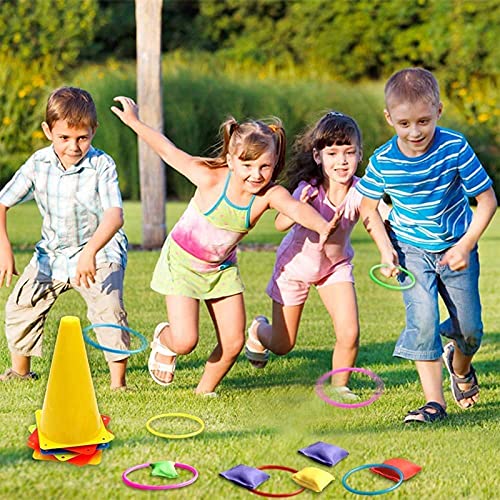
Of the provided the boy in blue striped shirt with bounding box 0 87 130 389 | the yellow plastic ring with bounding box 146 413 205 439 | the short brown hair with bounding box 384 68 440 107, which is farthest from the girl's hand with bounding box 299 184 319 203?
the yellow plastic ring with bounding box 146 413 205 439

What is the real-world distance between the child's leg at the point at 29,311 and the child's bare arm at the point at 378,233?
1.70m

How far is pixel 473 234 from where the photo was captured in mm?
4945

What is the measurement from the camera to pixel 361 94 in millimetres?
21547

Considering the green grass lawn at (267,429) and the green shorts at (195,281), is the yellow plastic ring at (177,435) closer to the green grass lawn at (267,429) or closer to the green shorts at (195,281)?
the green grass lawn at (267,429)

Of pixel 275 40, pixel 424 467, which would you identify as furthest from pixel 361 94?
pixel 424 467

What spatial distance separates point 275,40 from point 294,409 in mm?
27836

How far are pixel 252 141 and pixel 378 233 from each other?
31.2 inches

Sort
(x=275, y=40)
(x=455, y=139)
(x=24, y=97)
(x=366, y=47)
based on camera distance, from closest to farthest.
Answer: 1. (x=455, y=139)
2. (x=24, y=97)
3. (x=366, y=47)
4. (x=275, y=40)

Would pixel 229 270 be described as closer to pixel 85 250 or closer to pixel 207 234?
pixel 207 234

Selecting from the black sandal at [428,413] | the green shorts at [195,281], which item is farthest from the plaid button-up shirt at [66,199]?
the black sandal at [428,413]

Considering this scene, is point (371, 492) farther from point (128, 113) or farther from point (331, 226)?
point (128, 113)

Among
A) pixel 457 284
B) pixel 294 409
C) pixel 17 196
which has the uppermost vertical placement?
pixel 17 196

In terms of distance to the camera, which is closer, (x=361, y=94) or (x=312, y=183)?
(x=312, y=183)

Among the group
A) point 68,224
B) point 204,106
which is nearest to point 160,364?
point 68,224
